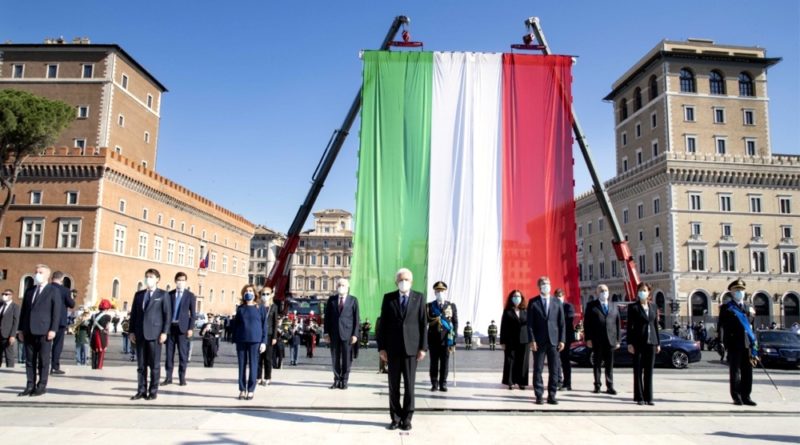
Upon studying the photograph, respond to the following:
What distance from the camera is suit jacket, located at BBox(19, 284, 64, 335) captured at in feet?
31.1

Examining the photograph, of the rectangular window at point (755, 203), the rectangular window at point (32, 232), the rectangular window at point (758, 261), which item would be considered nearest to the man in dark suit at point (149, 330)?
the rectangular window at point (32, 232)

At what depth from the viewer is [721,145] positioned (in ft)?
201

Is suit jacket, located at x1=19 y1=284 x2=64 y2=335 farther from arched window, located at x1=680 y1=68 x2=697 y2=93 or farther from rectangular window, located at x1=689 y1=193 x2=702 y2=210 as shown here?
arched window, located at x1=680 y1=68 x2=697 y2=93

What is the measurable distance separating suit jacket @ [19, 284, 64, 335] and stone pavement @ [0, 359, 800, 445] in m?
1.07

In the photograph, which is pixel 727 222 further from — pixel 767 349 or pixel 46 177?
pixel 46 177

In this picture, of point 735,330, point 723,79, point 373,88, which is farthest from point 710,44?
point 735,330

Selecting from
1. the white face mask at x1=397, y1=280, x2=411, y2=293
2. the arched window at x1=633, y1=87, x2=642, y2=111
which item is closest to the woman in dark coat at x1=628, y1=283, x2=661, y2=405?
the white face mask at x1=397, y1=280, x2=411, y2=293

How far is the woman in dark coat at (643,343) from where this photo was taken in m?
9.55

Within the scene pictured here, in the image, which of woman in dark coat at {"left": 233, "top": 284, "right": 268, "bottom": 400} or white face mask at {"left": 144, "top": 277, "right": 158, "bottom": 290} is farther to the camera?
white face mask at {"left": 144, "top": 277, "right": 158, "bottom": 290}

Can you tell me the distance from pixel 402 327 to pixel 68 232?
142 feet

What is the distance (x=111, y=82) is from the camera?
5047 centimetres

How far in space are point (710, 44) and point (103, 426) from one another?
7156 centimetres

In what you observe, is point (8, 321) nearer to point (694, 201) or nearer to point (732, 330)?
point (732, 330)

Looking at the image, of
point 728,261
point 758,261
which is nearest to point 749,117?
point 758,261
